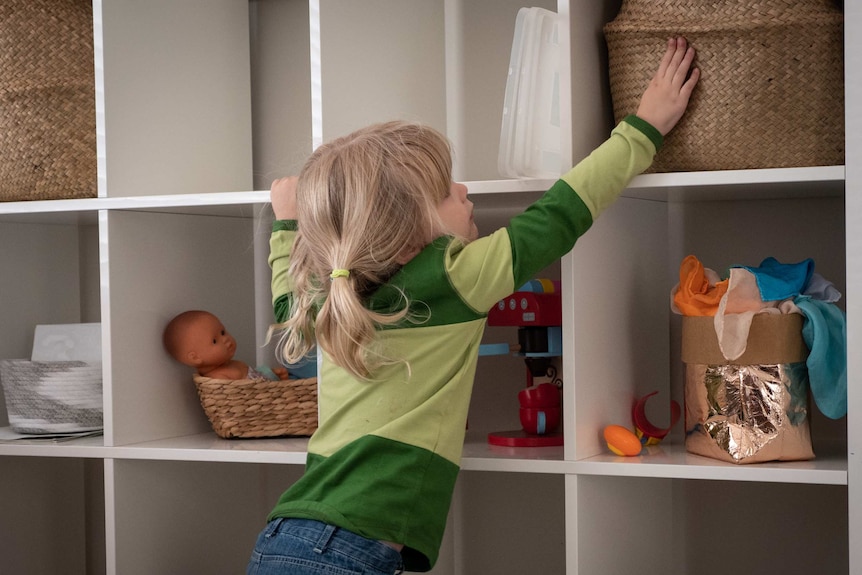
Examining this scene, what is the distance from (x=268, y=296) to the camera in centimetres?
189

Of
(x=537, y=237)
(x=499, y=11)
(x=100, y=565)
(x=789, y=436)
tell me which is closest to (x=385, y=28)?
(x=499, y=11)

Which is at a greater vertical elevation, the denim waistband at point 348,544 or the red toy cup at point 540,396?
the red toy cup at point 540,396

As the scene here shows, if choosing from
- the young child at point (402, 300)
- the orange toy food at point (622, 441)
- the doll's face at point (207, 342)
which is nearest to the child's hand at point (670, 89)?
the young child at point (402, 300)

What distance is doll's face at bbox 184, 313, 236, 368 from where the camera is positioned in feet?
5.28

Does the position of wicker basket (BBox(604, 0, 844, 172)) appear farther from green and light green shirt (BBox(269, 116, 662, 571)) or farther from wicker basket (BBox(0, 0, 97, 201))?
wicker basket (BBox(0, 0, 97, 201))

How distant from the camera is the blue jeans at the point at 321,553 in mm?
1212

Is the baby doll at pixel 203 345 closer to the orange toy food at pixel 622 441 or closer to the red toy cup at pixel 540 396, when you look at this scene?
the red toy cup at pixel 540 396

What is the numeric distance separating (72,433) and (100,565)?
435 mm

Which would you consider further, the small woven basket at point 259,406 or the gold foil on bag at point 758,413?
the small woven basket at point 259,406

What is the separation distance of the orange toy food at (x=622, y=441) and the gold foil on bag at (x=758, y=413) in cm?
9

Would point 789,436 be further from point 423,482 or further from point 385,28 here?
point 385,28

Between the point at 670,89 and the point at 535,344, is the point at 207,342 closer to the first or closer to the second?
the point at 535,344

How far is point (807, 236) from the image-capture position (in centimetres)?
157

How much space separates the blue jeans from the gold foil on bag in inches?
17.4
